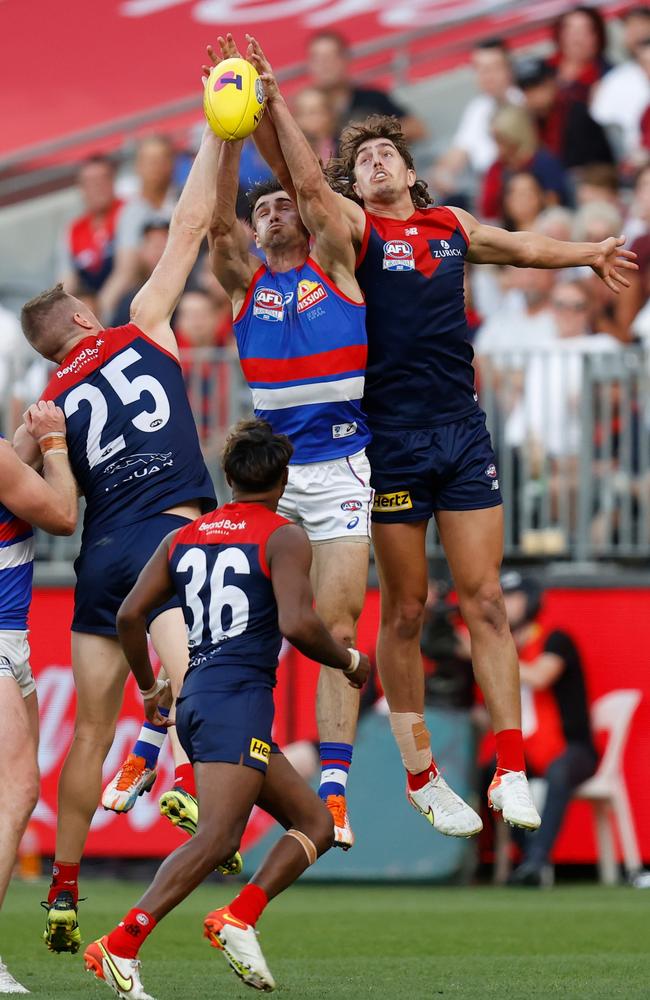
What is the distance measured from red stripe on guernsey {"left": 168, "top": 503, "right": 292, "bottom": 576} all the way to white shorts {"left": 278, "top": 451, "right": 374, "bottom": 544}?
1330 millimetres

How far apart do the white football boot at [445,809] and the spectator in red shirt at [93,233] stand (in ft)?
30.4

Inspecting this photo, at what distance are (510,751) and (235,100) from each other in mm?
3430

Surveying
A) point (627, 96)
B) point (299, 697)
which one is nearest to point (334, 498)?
point (299, 697)

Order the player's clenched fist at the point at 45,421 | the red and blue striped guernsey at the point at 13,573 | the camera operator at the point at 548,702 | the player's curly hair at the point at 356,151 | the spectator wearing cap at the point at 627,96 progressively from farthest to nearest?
the spectator wearing cap at the point at 627,96 < the camera operator at the point at 548,702 < the player's curly hair at the point at 356,151 < the player's clenched fist at the point at 45,421 < the red and blue striped guernsey at the point at 13,573

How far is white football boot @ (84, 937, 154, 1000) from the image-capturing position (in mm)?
6875

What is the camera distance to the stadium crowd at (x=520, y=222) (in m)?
13.8

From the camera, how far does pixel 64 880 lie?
850 centimetres

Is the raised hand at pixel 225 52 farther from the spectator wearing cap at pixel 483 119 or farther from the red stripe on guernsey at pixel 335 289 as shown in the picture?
the spectator wearing cap at pixel 483 119

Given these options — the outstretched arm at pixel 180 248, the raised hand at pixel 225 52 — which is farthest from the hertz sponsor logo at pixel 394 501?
the raised hand at pixel 225 52

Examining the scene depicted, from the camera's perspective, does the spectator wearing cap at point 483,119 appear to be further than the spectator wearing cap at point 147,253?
Yes

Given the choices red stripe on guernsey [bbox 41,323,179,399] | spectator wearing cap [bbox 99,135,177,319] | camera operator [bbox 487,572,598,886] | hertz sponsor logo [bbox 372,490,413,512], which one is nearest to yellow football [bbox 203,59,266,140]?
red stripe on guernsey [bbox 41,323,179,399]

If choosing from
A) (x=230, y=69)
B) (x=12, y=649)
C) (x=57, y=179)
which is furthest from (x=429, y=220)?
(x=57, y=179)

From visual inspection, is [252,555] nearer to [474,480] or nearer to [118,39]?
[474,480]

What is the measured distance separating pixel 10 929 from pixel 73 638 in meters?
3.16
